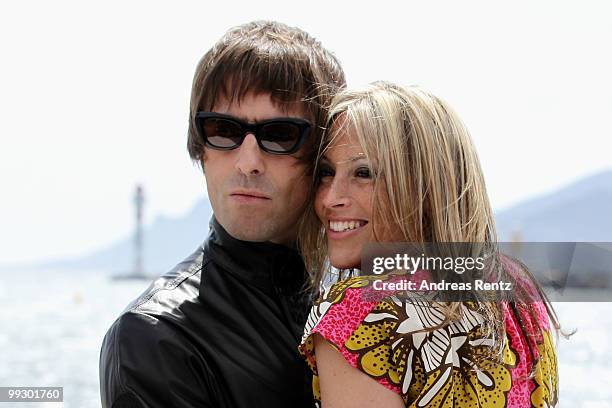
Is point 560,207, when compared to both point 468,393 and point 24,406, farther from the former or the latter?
point 468,393

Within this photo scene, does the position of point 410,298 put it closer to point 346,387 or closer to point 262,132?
point 346,387

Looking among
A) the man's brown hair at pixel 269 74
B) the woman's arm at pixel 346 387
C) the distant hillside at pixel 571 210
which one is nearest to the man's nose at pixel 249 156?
the man's brown hair at pixel 269 74

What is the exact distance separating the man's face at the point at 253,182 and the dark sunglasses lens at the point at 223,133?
2 cm

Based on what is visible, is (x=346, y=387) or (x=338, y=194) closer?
(x=346, y=387)

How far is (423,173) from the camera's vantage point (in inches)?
82.2

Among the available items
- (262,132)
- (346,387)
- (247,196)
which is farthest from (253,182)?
(346,387)

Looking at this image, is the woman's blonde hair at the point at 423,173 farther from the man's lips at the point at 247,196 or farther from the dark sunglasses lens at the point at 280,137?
the man's lips at the point at 247,196

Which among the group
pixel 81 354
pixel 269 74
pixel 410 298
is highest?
pixel 269 74

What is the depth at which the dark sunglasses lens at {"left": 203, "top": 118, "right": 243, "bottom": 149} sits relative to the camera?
2.45 metres

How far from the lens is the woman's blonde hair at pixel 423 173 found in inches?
81.8

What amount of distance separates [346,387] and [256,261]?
2.19ft

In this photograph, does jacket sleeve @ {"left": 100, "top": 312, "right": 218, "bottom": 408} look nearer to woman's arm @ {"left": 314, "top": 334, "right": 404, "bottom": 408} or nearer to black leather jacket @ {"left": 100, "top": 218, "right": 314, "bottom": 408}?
black leather jacket @ {"left": 100, "top": 218, "right": 314, "bottom": 408}

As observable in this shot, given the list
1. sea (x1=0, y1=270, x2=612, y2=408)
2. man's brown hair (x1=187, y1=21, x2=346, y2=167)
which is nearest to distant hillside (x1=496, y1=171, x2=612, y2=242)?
sea (x1=0, y1=270, x2=612, y2=408)

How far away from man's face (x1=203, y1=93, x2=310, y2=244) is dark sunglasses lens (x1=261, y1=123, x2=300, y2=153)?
1.1 inches
